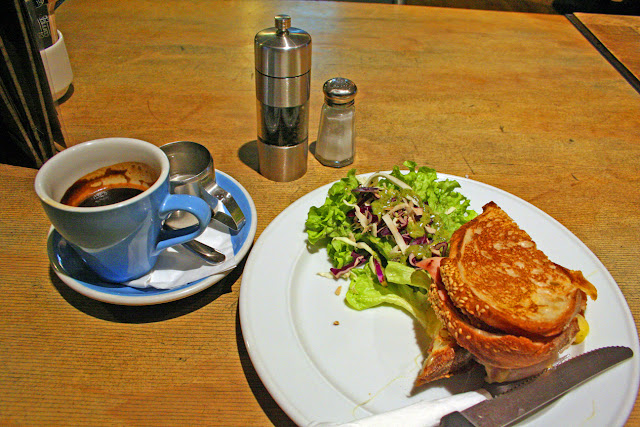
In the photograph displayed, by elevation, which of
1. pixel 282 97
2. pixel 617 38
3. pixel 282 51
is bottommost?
pixel 617 38

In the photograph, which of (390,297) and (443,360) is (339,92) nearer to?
(390,297)

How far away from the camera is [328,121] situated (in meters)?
1.61

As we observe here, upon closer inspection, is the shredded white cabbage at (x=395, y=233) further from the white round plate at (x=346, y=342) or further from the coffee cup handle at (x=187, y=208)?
the coffee cup handle at (x=187, y=208)

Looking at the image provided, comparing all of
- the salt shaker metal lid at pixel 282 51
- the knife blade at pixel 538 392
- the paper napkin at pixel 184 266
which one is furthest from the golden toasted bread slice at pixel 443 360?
the salt shaker metal lid at pixel 282 51

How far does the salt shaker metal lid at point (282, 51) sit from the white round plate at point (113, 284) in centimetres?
47

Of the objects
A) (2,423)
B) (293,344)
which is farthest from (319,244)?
(2,423)

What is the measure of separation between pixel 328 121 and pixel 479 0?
3.12m

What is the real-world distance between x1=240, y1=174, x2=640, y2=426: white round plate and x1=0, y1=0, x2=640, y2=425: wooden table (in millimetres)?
102

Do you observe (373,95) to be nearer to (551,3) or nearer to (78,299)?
(78,299)

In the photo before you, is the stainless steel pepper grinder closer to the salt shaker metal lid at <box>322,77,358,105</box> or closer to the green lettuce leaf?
the salt shaker metal lid at <box>322,77,358,105</box>

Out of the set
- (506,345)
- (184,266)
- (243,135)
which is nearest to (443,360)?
(506,345)

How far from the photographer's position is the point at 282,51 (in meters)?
1.30

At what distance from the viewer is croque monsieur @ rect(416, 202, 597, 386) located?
0.95 metres

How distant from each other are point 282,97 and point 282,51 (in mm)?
154
